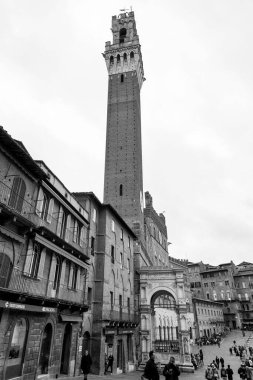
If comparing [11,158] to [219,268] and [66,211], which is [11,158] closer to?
[66,211]

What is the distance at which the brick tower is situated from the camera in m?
39.2

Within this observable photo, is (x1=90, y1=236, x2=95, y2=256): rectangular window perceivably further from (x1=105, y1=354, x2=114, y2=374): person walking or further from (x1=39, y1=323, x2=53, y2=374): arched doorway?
(x1=105, y1=354, x2=114, y2=374): person walking

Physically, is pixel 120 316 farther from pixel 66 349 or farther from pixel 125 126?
pixel 125 126

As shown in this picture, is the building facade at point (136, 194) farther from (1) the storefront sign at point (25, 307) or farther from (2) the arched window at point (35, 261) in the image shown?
(2) the arched window at point (35, 261)

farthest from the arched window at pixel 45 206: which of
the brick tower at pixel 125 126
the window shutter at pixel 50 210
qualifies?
the brick tower at pixel 125 126

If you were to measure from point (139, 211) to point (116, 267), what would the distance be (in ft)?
48.0

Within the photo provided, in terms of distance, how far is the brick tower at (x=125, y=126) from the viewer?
39.2 m

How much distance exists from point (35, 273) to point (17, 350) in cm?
318

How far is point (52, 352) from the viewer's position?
1419 centimetres

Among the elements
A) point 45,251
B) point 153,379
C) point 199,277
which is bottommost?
point 153,379

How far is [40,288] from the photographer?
1349 cm

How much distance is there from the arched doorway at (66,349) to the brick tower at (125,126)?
1976cm

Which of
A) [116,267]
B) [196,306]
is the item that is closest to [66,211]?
[116,267]

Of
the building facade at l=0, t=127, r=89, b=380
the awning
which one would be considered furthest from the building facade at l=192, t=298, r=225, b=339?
the building facade at l=0, t=127, r=89, b=380
